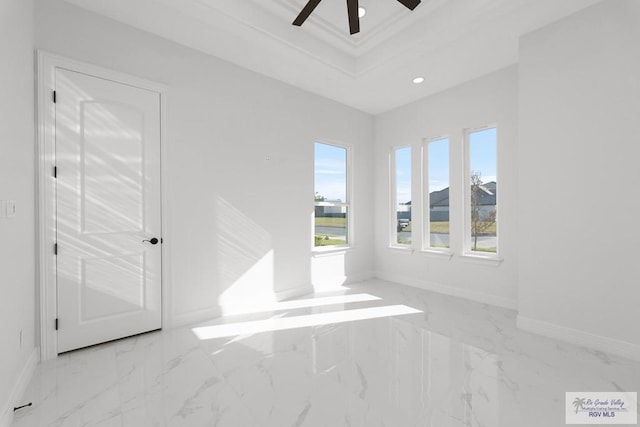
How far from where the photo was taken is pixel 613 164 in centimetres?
250

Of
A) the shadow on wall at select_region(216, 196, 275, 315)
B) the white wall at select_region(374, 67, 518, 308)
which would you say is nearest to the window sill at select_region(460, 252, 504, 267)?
the white wall at select_region(374, 67, 518, 308)

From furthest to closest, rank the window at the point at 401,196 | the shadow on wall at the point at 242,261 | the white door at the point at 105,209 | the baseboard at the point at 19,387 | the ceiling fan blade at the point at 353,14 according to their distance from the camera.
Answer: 1. the window at the point at 401,196
2. the shadow on wall at the point at 242,261
3. the white door at the point at 105,209
4. the ceiling fan blade at the point at 353,14
5. the baseboard at the point at 19,387

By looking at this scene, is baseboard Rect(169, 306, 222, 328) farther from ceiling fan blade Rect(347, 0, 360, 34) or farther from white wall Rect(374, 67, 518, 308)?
ceiling fan blade Rect(347, 0, 360, 34)

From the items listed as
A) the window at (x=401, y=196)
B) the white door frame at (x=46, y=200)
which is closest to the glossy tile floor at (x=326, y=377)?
the white door frame at (x=46, y=200)

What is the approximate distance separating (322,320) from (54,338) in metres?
2.39

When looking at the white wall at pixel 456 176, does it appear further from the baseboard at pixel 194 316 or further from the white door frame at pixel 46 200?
the white door frame at pixel 46 200

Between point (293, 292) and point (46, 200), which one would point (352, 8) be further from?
point (293, 292)

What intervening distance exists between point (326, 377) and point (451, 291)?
2746 millimetres

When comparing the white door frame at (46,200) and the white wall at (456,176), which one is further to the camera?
the white wall at (456,176)

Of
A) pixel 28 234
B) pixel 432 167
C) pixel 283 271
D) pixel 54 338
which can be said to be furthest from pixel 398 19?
pixel 54 338

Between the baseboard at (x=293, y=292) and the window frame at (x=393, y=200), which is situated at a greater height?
the window frame at (x=393, y=200)

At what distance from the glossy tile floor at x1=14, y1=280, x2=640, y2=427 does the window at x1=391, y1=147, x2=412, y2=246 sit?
6.34ft

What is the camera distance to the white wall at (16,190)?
1.71m

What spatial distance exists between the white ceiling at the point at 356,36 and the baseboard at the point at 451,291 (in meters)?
2.87
